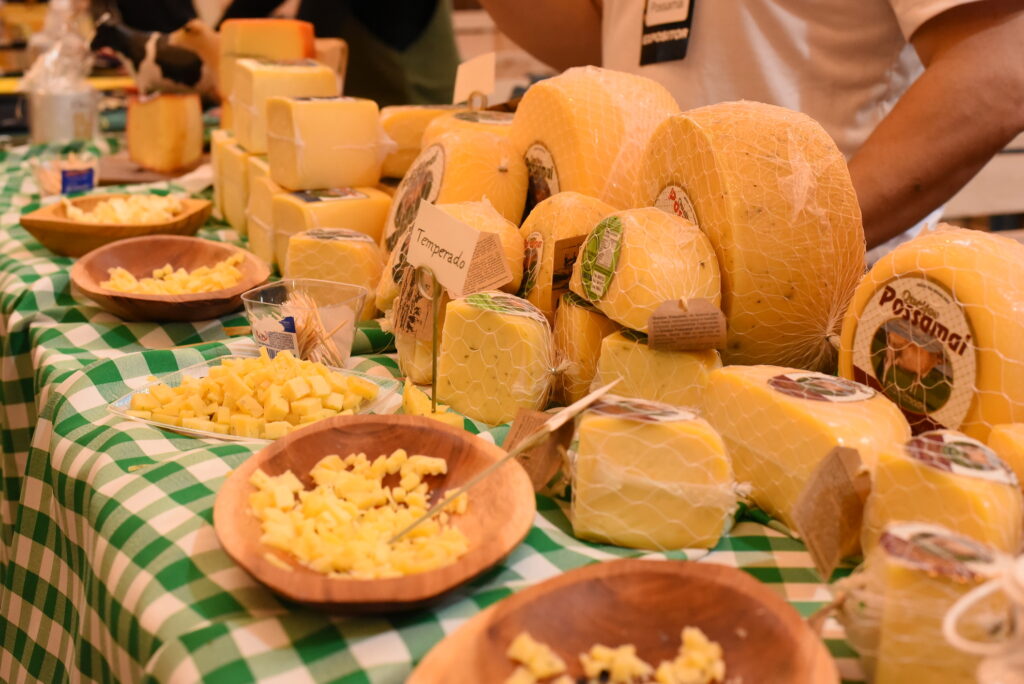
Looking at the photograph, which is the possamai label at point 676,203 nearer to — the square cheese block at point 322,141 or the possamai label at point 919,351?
the possamai label at point 919,351

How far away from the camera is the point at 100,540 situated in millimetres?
929

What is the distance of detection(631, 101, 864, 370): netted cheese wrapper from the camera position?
106 cm

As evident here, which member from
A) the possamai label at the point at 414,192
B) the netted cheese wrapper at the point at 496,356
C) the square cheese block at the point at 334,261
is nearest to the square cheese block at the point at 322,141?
the possamai label at the point at 414,192

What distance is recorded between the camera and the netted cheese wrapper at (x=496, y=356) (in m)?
1.11

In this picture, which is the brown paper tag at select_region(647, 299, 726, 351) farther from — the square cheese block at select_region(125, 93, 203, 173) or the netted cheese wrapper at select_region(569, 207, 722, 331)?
the square cheese block at select_region(125, 93, 203, 173)

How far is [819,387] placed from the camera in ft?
3.09

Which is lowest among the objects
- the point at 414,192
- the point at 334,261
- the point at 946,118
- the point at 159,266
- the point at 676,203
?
the point at 159,266

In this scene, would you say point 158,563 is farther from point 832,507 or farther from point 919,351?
point 919,351

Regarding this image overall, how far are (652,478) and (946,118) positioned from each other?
0.88 m

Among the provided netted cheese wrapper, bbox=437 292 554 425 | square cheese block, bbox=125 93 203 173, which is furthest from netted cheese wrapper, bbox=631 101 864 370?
square cheese block, bbox=125 93 203 173

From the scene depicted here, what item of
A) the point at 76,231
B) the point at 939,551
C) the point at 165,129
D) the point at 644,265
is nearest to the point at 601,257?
the point at 644,265

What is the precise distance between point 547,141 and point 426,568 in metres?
0.82

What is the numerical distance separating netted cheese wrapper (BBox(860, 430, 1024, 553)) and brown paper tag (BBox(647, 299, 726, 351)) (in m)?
0.24

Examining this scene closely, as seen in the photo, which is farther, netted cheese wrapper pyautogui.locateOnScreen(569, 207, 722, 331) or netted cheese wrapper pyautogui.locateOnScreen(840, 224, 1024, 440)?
netted cheese wrapper pyautogui.locateOnScreen(569, 207, 722, 331)
